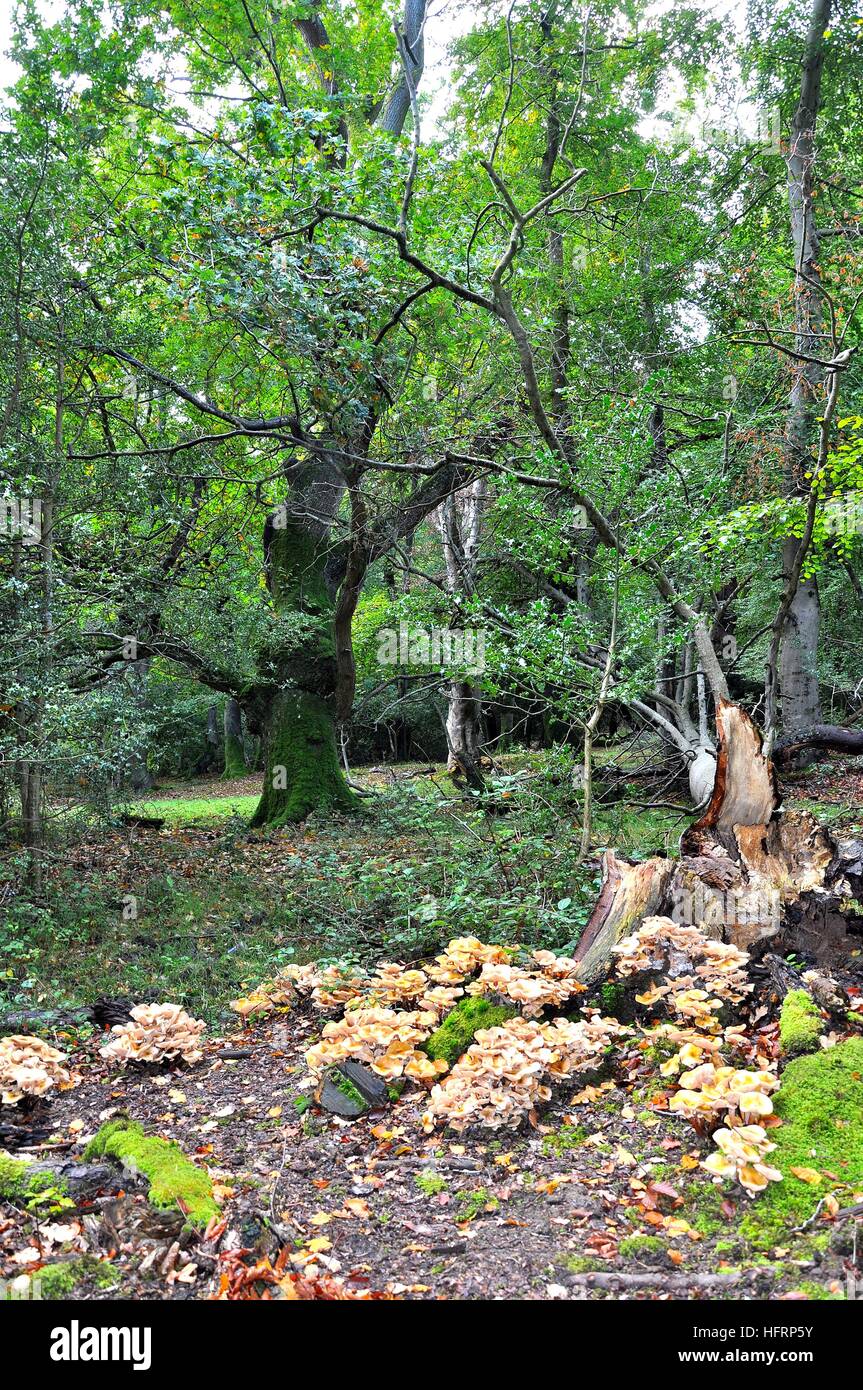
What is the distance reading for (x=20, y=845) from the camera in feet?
23.6

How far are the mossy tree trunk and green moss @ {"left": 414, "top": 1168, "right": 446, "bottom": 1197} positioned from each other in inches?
343

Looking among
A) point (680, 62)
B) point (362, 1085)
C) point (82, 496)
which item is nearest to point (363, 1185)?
point (362, 1085)

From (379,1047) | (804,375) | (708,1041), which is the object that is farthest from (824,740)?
(379,1047)

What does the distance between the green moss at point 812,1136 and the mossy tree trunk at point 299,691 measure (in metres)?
9.06

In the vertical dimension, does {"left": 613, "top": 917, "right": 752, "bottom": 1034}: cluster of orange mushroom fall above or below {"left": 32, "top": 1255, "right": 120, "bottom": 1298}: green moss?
above

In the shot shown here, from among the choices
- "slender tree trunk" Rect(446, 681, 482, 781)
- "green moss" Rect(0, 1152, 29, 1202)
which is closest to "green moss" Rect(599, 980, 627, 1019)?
"green moss" Rect(0, 1152, 29, 1202)

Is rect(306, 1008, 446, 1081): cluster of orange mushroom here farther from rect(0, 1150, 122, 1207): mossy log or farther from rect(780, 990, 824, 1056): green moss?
rect(780, 990, 824, 1056): green moss

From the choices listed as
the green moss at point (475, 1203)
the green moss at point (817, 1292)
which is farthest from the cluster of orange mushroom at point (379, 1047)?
the green moss at point (817, 1292)

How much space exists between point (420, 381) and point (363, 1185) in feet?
28.7

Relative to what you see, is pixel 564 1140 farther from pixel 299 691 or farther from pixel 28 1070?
pixel 299 691

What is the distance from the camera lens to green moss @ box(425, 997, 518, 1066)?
380 centimetres

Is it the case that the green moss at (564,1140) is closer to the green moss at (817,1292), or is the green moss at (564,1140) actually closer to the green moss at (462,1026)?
the green moss at (462,1026)

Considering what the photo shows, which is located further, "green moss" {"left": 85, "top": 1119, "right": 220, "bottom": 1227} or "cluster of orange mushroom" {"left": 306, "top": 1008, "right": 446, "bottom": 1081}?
"cluster of orange mushroom" {"left": 306, "top": 1008, "right": 446, "bottom": 1081}

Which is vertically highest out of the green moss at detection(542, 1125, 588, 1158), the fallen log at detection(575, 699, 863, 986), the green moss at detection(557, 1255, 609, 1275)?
the fallen log at detection(575, 699, 863, 986)
